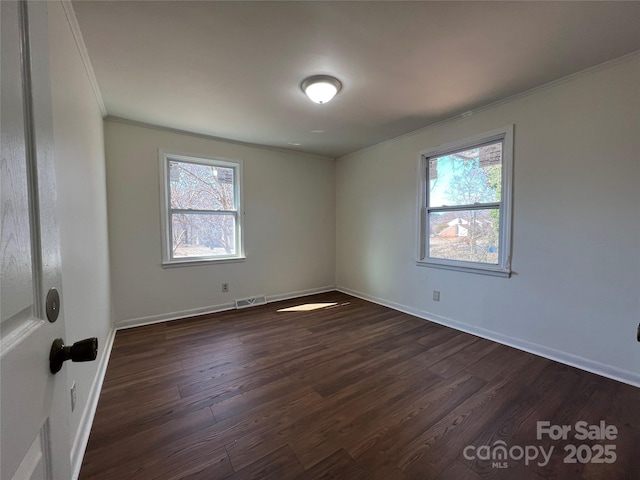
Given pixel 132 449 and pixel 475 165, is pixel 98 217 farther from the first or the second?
pixel 475 165

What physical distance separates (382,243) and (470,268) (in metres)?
1.29

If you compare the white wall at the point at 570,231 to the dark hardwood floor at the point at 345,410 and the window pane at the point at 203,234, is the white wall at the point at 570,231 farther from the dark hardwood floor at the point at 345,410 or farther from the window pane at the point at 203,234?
the window pane at the point at 203,234

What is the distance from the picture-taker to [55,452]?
1.93 feet

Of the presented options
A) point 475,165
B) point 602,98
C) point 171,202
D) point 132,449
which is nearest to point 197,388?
point 132,449

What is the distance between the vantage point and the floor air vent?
3.96 meters

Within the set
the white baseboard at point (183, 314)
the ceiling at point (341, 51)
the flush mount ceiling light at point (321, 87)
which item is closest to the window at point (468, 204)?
the ceiling at point (341, 51)

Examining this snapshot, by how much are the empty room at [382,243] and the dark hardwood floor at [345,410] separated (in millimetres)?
16

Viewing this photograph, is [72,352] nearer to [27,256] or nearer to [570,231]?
[27,256]

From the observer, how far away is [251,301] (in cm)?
406

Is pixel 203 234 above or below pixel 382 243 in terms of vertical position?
above

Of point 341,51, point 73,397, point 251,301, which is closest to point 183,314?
point 251,301

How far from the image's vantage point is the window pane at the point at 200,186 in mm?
3541

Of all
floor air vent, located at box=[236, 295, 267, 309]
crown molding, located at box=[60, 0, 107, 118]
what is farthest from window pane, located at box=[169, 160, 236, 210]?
floor air vent, located at box=[236, 295, 267, 309]

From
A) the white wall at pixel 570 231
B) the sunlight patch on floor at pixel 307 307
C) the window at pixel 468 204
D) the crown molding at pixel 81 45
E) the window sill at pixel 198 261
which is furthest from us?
the sunlight patch on floor at pixel 307 307
